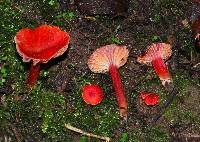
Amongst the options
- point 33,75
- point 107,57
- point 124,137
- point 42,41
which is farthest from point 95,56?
point 124,137

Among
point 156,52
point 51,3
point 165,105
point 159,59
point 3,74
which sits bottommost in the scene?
point 165,105

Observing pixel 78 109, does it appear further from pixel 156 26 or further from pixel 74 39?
pixel 156 26

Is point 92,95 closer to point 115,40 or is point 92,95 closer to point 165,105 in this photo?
point 115,40

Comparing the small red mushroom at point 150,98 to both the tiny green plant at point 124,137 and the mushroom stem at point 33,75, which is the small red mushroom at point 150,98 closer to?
the tiny green plant at point 124,137

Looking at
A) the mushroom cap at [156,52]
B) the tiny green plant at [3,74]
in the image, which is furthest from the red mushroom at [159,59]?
the tiny green plant at [3,74]

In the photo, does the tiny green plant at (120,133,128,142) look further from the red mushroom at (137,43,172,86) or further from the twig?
the red mushroom at (137,43,172,86)

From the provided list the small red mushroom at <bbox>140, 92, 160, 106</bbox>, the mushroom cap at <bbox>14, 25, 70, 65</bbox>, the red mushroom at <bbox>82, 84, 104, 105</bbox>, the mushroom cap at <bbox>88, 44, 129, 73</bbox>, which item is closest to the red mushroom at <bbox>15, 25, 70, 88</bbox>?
the mushroom cap at <bbox>14, 25, 70, 65</bbox>
